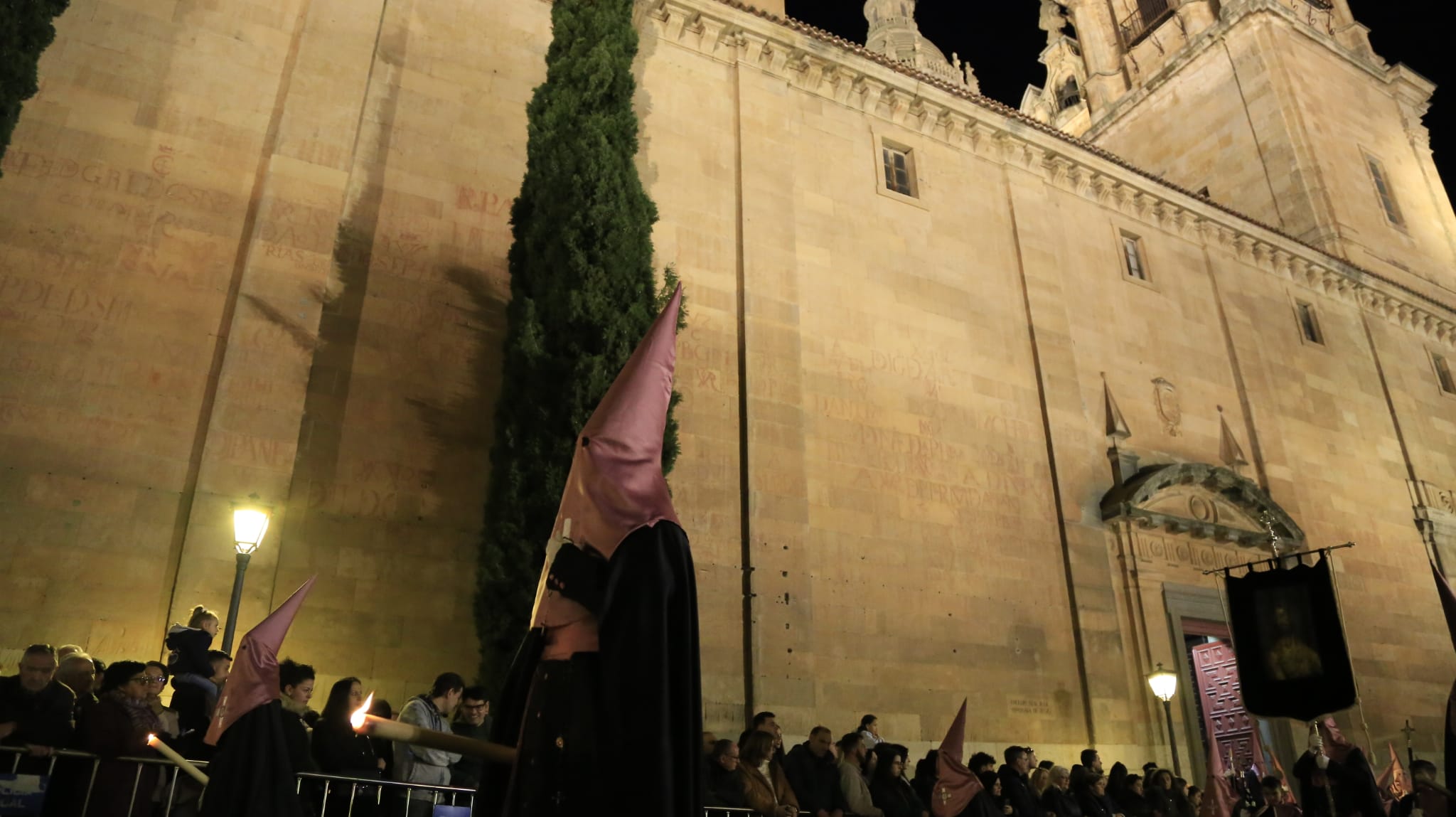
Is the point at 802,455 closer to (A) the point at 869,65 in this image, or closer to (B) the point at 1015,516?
(B) the point at 1015,516

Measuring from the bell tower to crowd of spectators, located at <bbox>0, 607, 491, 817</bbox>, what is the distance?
22358 millimetres

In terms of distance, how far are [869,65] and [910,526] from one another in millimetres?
7496

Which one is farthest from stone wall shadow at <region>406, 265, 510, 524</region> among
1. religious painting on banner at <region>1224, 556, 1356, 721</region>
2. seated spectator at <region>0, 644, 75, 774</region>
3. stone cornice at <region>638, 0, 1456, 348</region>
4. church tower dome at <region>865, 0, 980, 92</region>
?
church tower dome at <region>865, 0, 980, 92</region>

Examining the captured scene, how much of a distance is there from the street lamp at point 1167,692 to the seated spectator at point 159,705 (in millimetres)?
11240

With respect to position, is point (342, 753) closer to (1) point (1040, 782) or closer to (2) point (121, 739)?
(2) point (121, 739)

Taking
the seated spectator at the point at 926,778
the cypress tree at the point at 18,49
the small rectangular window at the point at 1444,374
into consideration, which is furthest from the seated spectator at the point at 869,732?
the small rectangular window at the point at 1444,374

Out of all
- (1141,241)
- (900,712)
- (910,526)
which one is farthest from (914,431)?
(1141,241)

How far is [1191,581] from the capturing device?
14297 mm

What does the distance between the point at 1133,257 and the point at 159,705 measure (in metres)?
16.6

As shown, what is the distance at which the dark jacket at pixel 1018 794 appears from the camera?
8586 mm

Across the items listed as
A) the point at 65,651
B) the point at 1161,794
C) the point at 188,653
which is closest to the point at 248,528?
the point at 188,653

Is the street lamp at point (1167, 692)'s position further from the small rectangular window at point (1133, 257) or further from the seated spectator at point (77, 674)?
the seated spectator at point (77, 674)

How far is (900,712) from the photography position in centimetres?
1100

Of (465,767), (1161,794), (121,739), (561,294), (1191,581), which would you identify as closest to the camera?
(121,739)
